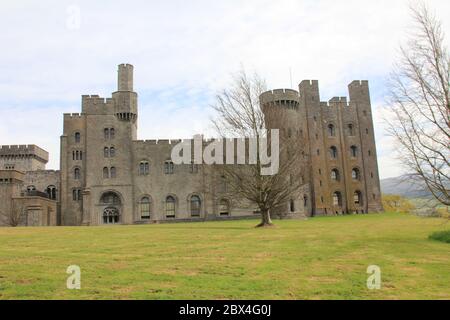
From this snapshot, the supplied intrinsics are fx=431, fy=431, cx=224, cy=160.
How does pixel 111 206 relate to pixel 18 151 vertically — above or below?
below

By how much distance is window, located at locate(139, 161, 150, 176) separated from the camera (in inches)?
2016

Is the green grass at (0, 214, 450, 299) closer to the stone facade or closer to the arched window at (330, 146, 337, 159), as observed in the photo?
the stone facade

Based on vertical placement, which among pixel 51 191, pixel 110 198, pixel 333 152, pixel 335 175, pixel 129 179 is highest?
pixel 333 152

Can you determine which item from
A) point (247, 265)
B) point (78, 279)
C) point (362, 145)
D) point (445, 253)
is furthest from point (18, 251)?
point (362, 145)

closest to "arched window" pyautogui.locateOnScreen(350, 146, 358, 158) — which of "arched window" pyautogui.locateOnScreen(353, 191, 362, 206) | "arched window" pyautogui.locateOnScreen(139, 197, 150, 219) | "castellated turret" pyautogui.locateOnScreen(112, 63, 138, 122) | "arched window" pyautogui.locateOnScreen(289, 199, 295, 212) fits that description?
"arched window" pyautogui.locateOnScreen(353, 191, 362, 206)

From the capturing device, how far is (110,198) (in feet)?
166

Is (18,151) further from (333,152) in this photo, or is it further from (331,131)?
(333,152)

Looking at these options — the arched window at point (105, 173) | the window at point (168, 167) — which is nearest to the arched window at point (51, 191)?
the arched window at point (105, 173)

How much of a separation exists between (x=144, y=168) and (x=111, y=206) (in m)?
5.83

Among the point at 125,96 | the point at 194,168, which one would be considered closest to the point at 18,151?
the point at 125,96

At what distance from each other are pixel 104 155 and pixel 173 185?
351 inches

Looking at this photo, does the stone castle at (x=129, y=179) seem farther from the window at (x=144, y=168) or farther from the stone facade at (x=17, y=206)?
the stone facade at (x=17, y=206)

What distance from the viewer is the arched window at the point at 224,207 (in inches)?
2029

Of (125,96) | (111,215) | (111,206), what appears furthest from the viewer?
(125,96)
